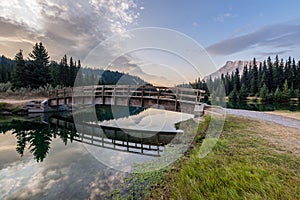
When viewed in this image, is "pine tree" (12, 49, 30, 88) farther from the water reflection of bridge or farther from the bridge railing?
the water reflection of bridge

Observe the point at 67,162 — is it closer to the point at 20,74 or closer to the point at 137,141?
the point at 137,141

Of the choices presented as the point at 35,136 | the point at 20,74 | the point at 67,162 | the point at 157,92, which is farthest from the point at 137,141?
the point at 20,74

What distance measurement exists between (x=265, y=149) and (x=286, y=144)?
43.5 inches

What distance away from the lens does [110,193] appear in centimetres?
432

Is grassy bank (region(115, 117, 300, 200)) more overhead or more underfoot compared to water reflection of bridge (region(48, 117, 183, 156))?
more overhead

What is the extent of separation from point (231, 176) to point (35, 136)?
11709mm

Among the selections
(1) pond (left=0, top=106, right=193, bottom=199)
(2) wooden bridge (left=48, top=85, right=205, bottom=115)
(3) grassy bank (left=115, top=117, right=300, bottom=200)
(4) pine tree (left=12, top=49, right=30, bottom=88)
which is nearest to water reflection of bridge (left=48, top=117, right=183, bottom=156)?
(1) pond (left=0, top=106, right=193, bottom=199)

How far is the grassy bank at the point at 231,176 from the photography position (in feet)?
10.3

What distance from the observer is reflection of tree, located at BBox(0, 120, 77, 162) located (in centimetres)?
808

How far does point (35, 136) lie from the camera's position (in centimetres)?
1091

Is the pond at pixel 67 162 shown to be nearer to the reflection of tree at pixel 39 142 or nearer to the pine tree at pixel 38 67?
the reflection of tree at pixel 39 142

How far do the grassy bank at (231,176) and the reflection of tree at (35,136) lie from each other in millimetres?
5449

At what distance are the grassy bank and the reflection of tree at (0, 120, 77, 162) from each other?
5449 mm

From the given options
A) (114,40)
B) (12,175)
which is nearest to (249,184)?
(12,175)
